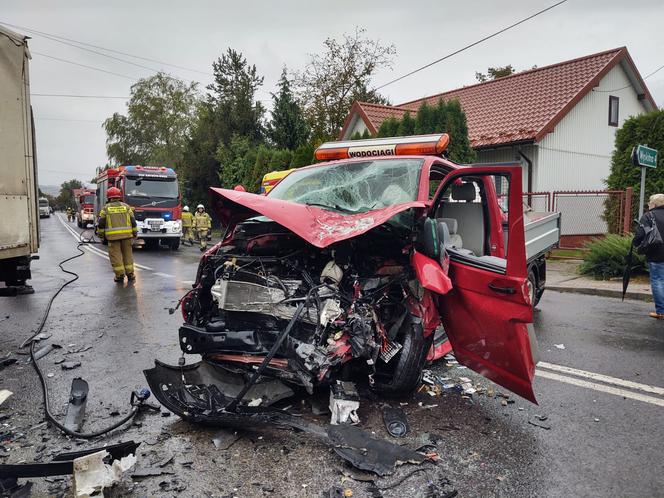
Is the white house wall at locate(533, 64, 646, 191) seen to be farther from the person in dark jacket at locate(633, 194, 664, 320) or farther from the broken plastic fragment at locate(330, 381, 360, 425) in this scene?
the broken plastic fragment at locate(330, 381, 360, 425)

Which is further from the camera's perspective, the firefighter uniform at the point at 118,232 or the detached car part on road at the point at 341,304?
the firefighter uniform at the point at 118,232

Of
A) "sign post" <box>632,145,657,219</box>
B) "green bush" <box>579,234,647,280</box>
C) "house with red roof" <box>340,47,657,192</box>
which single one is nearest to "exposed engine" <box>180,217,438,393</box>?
"sign post" <box>632,145,657,219</box>

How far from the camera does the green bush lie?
9.64 m

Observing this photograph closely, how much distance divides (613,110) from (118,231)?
1833cm

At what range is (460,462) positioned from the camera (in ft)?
9.49

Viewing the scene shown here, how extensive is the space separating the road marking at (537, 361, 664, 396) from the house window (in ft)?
57.7

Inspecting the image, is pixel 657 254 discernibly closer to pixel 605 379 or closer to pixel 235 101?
pixel 605 379

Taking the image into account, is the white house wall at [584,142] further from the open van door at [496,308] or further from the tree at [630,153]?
the open van door at [496,308]

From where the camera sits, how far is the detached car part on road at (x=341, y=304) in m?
3.17

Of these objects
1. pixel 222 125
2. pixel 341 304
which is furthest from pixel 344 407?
pixel 222 125

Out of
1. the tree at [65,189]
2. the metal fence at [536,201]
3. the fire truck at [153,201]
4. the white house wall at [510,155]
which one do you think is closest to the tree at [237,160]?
the fire truck at [153,201]

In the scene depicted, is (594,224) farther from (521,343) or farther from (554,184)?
(521,343)

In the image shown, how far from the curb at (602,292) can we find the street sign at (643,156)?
233 centimetres

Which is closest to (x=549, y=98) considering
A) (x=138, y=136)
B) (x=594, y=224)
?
(x=594, y=224)
